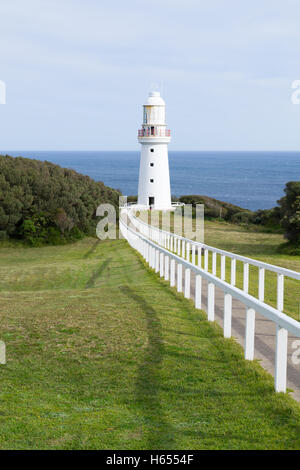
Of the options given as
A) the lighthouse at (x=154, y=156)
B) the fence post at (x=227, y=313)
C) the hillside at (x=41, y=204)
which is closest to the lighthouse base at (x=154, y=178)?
the lighthouse at (x=154, y=156)

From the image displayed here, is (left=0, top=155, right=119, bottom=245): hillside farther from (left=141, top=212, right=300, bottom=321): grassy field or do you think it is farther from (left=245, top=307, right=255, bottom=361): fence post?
(left=245, top=307, right=255, bottom=361): fence post

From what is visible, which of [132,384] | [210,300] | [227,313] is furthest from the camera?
[210,300]

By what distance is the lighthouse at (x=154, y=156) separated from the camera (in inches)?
2140

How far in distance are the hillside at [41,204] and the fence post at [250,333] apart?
31.6 meters

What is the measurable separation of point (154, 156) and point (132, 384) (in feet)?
160

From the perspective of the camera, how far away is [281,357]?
603 cm

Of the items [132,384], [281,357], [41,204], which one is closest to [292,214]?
[41,204]

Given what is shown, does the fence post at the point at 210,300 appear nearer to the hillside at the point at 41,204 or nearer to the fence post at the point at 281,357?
the fence post at the point at 281,357

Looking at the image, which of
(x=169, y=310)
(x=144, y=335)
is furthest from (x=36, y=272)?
(x=144, y=335)

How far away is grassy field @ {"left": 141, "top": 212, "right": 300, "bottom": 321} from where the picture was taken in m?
13.9

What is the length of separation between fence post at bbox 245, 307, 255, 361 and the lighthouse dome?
1949 inches

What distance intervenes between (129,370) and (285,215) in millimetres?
23719

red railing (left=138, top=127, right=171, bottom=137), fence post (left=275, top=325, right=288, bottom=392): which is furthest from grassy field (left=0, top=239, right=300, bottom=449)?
red railing (left=138, top=127, right=171, bottom=137)

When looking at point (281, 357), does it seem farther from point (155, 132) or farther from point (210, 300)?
point (155, 132)
